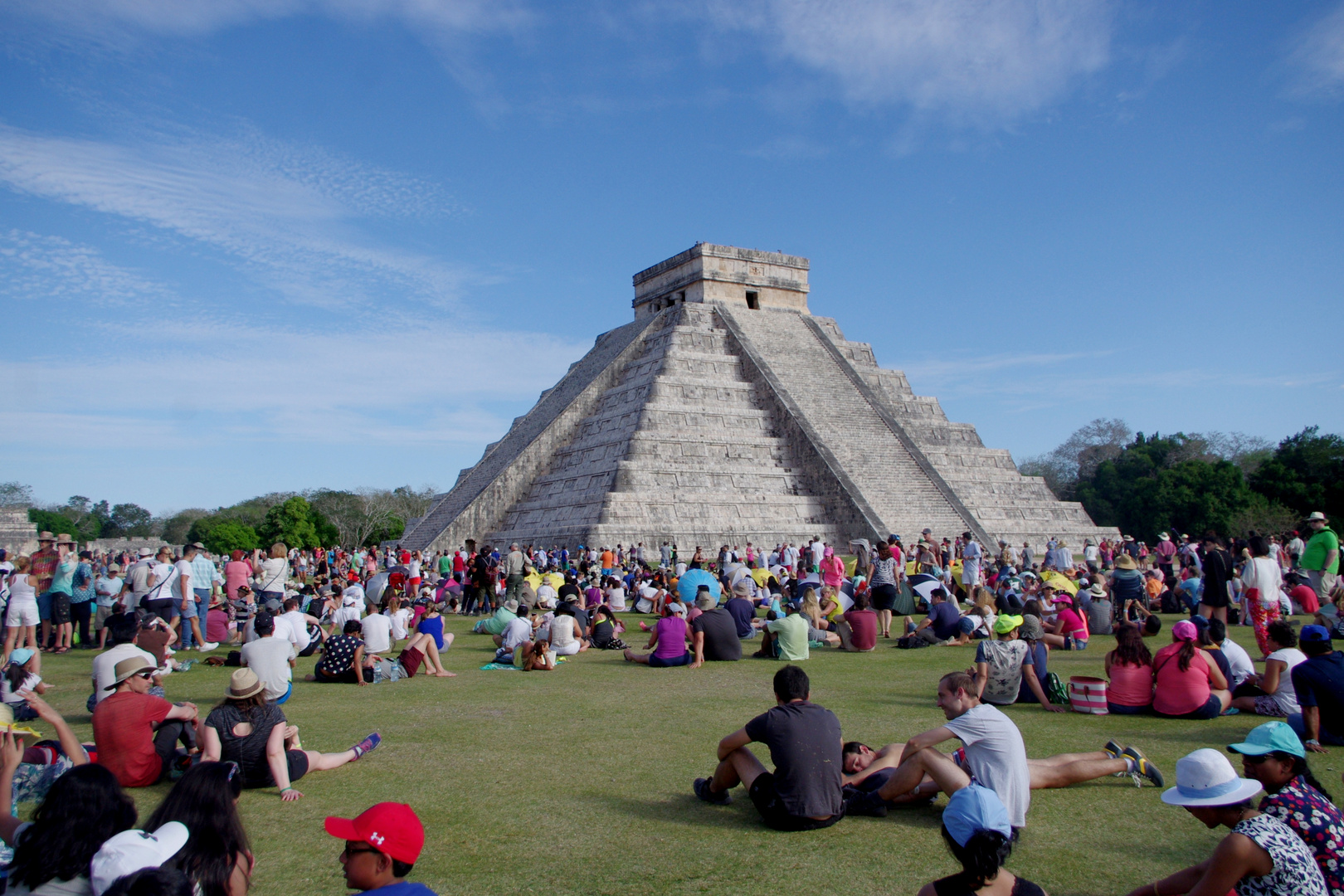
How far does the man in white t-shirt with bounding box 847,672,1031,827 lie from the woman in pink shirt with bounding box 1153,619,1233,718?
2946 millimetres

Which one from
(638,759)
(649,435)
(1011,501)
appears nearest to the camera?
(638,759)

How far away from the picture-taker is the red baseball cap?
2.70 metres

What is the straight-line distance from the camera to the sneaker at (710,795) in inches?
194

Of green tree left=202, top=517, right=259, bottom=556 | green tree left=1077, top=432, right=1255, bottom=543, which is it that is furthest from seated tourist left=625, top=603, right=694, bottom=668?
green tree left=202, top=517, right=259, bottom=556

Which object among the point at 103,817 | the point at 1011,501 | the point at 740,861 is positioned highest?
the point at 1011,501

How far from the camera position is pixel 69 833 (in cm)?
300

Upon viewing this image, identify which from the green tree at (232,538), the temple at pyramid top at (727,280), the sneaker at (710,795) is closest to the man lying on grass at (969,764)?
the sneaker at (710,795)

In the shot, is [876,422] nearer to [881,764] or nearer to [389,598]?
[389,598]

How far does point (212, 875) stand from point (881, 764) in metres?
3.33

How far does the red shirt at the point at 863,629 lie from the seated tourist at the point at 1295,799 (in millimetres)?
7403

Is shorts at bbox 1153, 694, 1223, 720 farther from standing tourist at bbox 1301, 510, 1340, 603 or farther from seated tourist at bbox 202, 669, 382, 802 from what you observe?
seated tourist at bbox 202, 669, 382, 802

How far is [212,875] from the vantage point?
9.98ft

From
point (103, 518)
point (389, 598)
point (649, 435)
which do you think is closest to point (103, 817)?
point (389, 598)

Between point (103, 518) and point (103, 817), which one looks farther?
point (103, 518)
